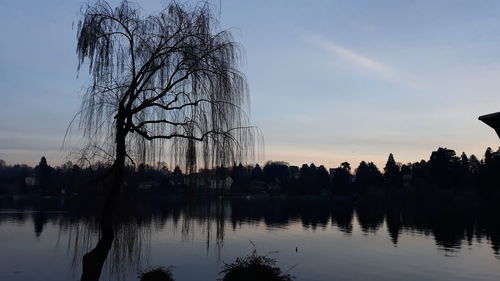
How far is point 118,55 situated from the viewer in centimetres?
884

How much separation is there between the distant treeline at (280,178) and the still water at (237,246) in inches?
23.2

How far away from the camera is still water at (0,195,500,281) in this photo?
10.1 meters

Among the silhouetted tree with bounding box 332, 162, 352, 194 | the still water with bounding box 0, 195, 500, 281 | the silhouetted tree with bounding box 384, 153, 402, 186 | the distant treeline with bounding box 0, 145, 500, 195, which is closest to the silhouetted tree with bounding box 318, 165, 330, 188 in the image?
the distant treeline with bounding box 0, 145, 500, 195

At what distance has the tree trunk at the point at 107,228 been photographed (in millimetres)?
7632

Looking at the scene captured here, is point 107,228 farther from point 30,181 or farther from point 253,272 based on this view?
point 30,181

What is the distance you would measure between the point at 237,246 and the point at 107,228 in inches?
1264

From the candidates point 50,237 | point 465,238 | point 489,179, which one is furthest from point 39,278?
point 489,179

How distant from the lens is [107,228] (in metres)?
7.88

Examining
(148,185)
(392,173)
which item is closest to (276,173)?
(392,173)

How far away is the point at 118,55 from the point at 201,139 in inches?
88.4

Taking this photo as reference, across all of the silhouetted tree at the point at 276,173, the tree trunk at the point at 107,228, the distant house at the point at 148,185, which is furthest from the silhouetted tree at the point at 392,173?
the tree trunk at the point at 107,228

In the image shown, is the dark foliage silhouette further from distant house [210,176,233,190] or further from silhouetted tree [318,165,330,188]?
silhouetted tree [318,165,330,188]

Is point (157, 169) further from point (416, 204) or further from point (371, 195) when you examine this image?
point (371, 195)

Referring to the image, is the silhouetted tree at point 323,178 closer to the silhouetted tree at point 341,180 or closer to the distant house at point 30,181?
the silhouetted tree at point 341,180
